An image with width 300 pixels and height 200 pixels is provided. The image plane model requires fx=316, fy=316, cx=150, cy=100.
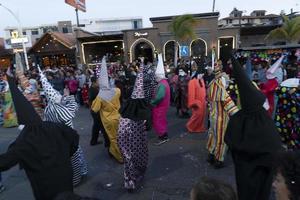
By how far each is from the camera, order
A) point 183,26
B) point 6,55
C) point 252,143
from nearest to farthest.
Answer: point 252,143, point 183,26, point 6,55

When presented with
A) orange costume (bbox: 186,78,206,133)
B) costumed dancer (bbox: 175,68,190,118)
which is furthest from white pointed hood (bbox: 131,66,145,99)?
costumed dancer (bbox: 175,68,190,118)

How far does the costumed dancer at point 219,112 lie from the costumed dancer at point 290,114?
0.75 metres

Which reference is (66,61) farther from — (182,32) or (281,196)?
(281,196)

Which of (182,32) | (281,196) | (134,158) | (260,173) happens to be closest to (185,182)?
(134,158)

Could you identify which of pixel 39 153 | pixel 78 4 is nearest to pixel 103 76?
pixel 39 153

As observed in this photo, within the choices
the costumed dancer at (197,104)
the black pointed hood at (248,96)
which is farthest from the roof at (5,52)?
the black pointed hood at (248,96)

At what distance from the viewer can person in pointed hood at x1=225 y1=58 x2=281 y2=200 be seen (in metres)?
2.65

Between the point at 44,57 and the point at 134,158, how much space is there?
1197 inches

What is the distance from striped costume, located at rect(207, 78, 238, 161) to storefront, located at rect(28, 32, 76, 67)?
88.8 ft

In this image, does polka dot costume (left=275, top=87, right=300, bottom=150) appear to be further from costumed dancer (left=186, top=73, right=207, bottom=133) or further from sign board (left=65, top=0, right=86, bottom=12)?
sign board (left=65, top=0, right=86, bottom=12)

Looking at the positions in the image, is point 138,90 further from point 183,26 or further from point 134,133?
point 183,26

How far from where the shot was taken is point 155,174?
5.42 meters

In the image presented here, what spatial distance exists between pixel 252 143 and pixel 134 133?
2388mm

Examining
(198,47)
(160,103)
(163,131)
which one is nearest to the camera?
(160,103)
